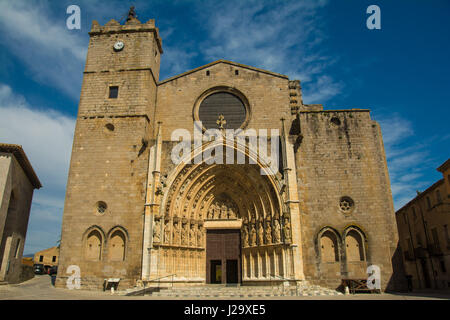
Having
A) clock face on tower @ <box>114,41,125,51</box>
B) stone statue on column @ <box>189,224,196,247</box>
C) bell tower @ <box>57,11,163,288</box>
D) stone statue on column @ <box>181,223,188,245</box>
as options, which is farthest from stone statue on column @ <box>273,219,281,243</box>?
clock face on tower @ <box>114,41,125,51</box>

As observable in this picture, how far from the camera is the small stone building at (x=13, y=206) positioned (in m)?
14.5

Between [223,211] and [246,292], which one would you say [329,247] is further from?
[223,211]

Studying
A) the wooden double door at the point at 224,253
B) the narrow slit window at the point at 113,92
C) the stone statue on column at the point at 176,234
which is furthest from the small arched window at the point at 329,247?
the narrow slit window at the point at 113,92

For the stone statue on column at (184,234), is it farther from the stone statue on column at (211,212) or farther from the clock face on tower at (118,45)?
the clock face on tower at (118,45)

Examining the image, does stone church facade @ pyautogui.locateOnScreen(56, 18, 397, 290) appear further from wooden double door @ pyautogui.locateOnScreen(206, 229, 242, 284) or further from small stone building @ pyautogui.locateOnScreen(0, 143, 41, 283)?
small stone building @ pyautogui.locateOnScreen(0, 143, 41, 283)

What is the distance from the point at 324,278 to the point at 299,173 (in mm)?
4217

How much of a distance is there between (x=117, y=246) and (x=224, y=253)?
454cm

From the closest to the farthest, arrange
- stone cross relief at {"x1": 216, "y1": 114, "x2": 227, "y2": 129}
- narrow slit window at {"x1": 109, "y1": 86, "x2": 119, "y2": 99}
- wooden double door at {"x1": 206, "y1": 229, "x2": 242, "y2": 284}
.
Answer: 1. wooden double door at {"x1": 206, "y1": 229, "x2": 242, "y2": 284}
2. stone cross relief at {"x1": 216, "y1": 114, "x2": 227, "y2": 129}
3. narrow slit window at {"x1": 109, "y1": 86, "x2": 119, "y2": 99}

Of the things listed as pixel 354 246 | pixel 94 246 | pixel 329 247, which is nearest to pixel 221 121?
pixel 329 247

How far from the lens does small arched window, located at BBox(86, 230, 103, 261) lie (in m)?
13.6

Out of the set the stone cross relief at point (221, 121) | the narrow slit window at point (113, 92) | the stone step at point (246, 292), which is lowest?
the stone step at point (246, 292)

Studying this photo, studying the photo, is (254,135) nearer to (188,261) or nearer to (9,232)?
(188,261)

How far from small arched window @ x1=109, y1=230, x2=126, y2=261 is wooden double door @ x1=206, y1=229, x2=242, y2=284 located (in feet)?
11.9

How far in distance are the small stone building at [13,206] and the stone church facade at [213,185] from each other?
107 inches
